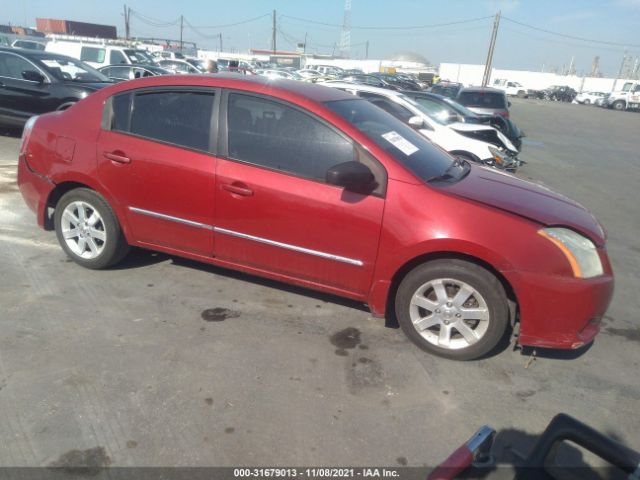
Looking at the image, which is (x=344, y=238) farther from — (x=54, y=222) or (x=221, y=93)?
(x=54, y=222)

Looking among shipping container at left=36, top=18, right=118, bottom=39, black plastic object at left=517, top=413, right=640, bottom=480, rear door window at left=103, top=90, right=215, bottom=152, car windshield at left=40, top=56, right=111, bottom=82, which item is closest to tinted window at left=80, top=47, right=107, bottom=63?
car windshield at left=40, top=56, right=111, bottom=82

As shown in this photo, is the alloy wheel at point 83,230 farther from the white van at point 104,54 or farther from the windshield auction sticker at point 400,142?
the white van at point 104,54

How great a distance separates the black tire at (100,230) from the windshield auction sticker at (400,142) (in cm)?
223

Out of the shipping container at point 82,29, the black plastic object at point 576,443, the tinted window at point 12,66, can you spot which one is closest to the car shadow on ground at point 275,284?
the black plastic object at point 576,443

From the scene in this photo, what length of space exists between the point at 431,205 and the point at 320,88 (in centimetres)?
150

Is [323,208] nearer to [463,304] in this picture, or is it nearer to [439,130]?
[463,304]

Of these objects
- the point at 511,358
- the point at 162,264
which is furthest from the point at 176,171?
the point at 511,358

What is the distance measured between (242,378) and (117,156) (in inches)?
79.4

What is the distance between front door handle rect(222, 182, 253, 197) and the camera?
3410 mm

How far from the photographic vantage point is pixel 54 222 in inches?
165

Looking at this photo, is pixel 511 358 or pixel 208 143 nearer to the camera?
pixel 511 358

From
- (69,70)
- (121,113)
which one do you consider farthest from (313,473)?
(69,70)

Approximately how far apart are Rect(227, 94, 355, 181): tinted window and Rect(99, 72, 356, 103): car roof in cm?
10

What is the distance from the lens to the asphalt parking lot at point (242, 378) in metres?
2.41
